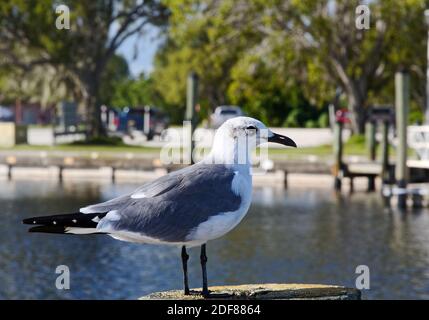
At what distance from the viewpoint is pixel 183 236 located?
283 inches

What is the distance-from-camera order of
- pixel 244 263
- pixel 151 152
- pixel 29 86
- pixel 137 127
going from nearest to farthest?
pixel 244 263
pixel 151 152
pixel 137 127
pixel 29 86

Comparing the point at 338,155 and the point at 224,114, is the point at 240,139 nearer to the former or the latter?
the point at 338,155

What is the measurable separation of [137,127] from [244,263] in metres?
46.0

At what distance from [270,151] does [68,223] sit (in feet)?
164

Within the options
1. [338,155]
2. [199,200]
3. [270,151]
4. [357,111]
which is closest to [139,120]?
[357,111]

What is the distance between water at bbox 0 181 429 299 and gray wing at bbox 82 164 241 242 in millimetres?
18458

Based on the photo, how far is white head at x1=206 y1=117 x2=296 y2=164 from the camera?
6984 mm

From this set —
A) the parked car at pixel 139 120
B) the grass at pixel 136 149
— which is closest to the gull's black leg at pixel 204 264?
the grass at pixel 136 149

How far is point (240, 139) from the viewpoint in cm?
707

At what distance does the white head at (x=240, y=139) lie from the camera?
6.98 metres

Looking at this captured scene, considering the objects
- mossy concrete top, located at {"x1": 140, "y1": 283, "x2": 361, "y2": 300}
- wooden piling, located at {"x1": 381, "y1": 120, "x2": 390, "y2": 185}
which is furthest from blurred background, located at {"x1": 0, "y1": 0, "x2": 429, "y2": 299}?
mossy concrete top, located at {"x1": 140, "y1": 283, "x2": 361, "y2": 300}

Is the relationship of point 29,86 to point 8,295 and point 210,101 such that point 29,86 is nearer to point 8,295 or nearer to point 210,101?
point 210,101

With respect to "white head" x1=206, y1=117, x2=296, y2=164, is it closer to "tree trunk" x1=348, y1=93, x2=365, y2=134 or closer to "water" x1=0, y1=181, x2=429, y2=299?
"water" x1=0, y1=181, x2=429, y2=299
